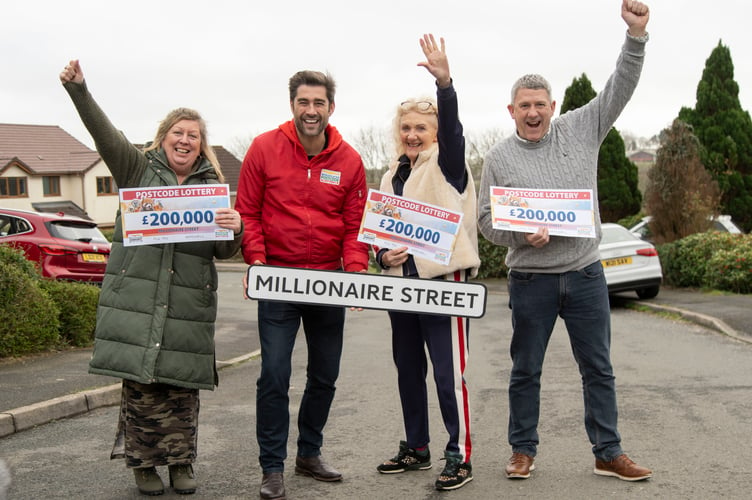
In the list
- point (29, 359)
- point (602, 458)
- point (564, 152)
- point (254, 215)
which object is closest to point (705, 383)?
point (602, 458)

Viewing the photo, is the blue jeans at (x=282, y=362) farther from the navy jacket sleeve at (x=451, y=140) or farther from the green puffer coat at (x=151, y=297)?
the navy jacket sleeve at (x=451, y=140)

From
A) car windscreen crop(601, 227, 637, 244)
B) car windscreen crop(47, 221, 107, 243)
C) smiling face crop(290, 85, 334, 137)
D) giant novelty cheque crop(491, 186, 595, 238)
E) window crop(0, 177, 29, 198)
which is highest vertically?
window crop(0, 177, 29, 198)

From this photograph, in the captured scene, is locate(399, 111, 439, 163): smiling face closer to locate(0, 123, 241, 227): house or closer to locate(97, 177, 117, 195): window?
locate(0, 123, 241, 227): house

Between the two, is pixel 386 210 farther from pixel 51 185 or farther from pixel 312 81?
pixel 51 185

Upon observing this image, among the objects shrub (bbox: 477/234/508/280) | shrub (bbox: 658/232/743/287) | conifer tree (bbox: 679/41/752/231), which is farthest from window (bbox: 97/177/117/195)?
shrub (bbox: 658/232/743/287)

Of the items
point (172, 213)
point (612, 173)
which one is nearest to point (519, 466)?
point (172, 213)

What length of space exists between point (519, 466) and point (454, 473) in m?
0.41

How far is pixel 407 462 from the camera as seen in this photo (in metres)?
5.27

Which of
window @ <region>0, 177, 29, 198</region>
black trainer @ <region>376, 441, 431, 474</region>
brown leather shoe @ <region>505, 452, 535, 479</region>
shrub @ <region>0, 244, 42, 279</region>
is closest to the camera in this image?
brown leather shoe @ <region>505, 452, 535, 479</region>

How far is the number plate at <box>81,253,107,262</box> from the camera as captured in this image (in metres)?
13.9

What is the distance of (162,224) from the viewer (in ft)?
15.6

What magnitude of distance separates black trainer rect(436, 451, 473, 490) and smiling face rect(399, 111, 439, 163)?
1.71m

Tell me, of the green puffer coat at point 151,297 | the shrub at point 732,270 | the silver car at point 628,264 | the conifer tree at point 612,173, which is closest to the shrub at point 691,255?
the shrub at point 732,270

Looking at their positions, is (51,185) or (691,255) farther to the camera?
(51,185)
